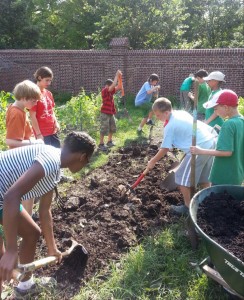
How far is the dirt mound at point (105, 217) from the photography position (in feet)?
11.8

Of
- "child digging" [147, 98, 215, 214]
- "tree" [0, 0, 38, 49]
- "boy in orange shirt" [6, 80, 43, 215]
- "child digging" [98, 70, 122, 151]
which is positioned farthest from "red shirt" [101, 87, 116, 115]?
"tree" [0, 0, 38, 49]

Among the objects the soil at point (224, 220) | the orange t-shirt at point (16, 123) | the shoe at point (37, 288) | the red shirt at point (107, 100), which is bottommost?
the shoe at point (37, 288)

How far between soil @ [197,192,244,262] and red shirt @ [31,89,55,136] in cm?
250

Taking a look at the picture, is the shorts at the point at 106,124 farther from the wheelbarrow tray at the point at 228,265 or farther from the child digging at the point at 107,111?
the wheelbarrow tray at the point at 228,265

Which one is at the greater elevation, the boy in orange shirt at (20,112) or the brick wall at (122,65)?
the boy in orange shirt at (20,112)

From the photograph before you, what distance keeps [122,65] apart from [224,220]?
12264 mm

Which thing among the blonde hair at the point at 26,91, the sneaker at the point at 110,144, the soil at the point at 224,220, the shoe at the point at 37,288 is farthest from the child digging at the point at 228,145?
the sneaker at the point at 110,144

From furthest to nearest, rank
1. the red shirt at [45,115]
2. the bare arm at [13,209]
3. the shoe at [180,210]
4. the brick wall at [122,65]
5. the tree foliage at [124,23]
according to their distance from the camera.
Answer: the tree foliage at [124,23] → the brick wall at [122,65] → the red shirt at [45,115] → the shoe at [180,210] → the bare arm at [13,209]

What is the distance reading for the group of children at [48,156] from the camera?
2352mm

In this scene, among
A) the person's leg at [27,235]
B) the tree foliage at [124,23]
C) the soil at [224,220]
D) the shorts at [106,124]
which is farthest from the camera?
the tree foliage at [124,23]

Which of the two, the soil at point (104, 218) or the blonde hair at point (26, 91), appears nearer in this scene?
the soil at point (104, 218)

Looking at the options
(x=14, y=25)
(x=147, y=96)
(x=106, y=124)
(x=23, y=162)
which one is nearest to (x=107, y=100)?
(x=106, y=124)

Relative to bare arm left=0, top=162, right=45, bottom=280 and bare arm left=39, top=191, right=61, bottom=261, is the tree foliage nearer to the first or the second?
bare arm left=39, top=191, right=61, bottom=261

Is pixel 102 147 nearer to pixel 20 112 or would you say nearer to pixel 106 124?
pixel 106 124
